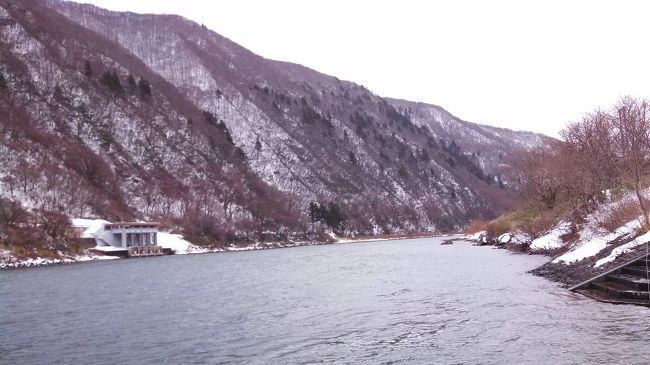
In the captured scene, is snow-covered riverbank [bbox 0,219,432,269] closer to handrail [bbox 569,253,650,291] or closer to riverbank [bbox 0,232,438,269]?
riverbank [bbox 0,232,438,269]

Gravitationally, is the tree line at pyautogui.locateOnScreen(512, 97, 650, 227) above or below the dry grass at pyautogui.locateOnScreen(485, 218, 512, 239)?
above

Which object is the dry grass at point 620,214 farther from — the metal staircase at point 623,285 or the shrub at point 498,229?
the shrub at point 498,229

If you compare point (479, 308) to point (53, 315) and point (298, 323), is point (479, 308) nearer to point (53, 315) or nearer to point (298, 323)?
point (298, 323)

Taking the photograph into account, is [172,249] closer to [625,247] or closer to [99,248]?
[99,248]

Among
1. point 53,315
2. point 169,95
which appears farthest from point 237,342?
point 169,95

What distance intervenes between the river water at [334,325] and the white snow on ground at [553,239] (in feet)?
49.9

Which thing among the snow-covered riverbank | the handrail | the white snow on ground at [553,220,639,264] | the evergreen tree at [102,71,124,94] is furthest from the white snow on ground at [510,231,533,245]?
the evergreen tree at [102,71,124,94]

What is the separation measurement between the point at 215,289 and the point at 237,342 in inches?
745

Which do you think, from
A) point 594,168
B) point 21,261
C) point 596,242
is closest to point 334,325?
point 596,242

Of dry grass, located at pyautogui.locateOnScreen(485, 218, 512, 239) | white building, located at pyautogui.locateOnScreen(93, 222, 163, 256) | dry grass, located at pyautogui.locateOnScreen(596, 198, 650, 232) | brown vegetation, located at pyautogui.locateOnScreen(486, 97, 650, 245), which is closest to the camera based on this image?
dry grass, located at pyautogui.locateOnScreen(596, 198, 650, 232)

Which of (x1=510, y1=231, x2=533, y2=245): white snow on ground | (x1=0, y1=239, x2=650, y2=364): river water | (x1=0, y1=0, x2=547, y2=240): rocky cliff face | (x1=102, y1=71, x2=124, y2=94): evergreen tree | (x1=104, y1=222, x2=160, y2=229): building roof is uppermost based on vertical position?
(x1=102, y1=71, x2=124, y2=94): evergreen tree

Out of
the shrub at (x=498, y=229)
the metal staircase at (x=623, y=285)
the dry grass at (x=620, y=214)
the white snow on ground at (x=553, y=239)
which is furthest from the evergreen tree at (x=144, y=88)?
the metal staircase at (x=623, y=285)

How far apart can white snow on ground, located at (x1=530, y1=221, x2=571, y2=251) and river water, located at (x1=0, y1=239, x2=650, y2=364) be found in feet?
49.9

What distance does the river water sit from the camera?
16.6 metres
